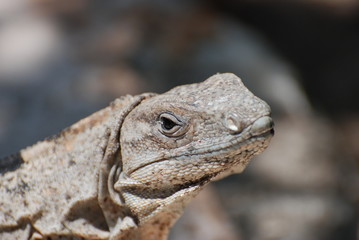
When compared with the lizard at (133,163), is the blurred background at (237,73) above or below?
above

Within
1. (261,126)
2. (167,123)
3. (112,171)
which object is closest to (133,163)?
(112,171)

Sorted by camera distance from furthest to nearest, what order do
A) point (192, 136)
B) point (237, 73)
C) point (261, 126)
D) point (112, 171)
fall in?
point (237, 73) < point (112, 171) < point (192, 136) < point (261, 126)

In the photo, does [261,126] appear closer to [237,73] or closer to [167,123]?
[167,123]

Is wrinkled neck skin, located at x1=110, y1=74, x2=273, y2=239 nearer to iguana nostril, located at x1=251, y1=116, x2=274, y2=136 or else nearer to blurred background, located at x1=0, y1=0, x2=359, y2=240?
iguana nostril, located at x1=251, y1=116, x2=274, y2=136

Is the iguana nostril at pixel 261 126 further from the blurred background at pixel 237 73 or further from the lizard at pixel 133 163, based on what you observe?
the blurred background at pixel 237 73

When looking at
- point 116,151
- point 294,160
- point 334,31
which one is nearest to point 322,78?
point 334,31

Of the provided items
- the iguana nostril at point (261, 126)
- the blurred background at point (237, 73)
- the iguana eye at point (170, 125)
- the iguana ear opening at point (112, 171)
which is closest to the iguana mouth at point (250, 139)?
the iguana nostril at point (261, 126)

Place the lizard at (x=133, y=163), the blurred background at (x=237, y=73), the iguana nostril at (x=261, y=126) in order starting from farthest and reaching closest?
1. the blurred background at (x=237, y=73)
2. the lizard at (x=133, y=163)
3. the iguana nostril at (x=261, y=126)

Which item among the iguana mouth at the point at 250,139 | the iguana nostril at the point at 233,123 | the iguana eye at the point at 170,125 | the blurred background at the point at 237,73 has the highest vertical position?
the blurred background at the point at 237,73
